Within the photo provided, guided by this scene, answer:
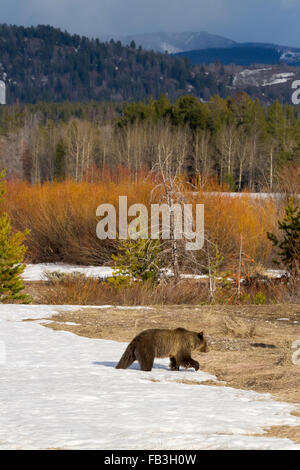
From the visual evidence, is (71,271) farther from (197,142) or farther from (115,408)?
(197,142)

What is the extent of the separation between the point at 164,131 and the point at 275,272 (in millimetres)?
42071

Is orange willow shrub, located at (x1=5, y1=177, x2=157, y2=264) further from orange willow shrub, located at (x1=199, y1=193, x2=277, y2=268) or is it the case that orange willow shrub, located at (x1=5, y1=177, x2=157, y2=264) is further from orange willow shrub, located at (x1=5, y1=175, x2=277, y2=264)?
orange willow shrub, located at (x1=199, y1=193, x2=277, y2=268)

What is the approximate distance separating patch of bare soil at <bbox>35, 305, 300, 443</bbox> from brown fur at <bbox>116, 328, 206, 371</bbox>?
44 centimetres

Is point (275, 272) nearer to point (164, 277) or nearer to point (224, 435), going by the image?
point (164, 277)

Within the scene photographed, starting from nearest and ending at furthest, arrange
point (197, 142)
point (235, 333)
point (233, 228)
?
point (235, 333), point (233, 228), point (197, 142)

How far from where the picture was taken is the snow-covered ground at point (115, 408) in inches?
202

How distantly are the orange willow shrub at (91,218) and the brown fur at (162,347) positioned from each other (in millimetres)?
18789

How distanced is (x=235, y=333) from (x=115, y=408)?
15.2 feet

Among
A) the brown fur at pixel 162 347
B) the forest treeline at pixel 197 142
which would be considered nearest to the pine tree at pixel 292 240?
the brown fur at pixel 162 347

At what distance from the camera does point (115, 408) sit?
6.23 meters

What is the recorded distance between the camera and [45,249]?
110 feet

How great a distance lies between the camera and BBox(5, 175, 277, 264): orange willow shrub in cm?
2803

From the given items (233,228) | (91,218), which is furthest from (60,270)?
(233,228)

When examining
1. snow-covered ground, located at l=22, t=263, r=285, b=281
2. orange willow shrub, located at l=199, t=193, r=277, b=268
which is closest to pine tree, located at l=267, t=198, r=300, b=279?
snow-covered ground, located at l=22, t=263, r=285, b=281
